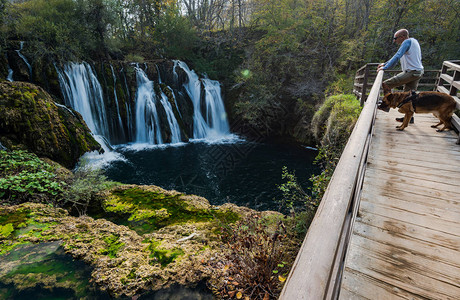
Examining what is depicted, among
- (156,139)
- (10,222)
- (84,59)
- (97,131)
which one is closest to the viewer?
(10,222)

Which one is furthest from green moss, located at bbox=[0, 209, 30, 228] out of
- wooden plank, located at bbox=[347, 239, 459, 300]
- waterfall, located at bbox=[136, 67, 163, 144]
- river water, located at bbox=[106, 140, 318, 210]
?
waterfall, located at bbox=[136, 67, 163, 144]

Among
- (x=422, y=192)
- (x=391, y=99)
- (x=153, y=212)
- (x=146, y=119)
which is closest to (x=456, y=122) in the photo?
(x=391, y=99)

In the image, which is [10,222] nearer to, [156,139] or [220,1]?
[156,139]

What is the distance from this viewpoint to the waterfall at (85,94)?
1091cm

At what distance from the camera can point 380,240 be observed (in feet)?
5.91

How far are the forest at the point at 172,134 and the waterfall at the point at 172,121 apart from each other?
0.07 meters

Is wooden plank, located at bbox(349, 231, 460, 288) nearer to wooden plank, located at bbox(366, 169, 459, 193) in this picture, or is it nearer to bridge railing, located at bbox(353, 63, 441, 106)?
wooden plank, located at bbox(366, 169, 459, 193)

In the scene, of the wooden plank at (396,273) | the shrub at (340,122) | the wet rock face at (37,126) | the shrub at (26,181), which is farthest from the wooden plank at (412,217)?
the wet rock face at (37,126)

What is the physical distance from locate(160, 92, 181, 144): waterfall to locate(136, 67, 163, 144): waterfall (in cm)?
66

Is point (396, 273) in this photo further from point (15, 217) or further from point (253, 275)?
point (15, 217)

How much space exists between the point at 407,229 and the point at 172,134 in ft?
43.8

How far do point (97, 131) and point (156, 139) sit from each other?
10.8ft

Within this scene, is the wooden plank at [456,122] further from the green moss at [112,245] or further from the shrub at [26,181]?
the shrub at [26,181]

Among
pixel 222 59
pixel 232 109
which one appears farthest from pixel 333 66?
pixel 222 59
